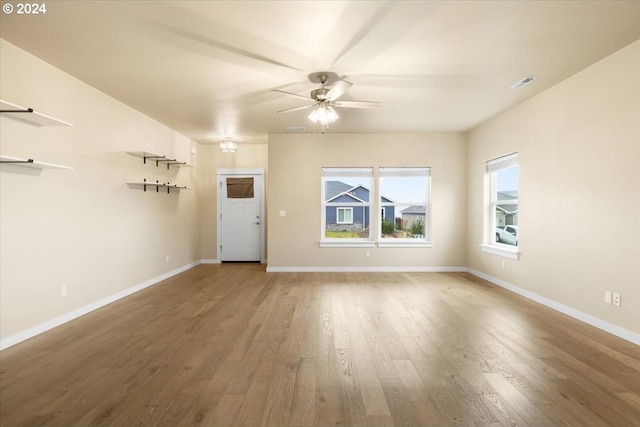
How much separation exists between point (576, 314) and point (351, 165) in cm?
403

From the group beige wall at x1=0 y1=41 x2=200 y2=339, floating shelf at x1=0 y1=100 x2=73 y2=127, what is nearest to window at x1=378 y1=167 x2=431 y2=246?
beige wall at x1=0 y1=41 x2=200 y2=339

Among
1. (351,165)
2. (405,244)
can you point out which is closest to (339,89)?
(351,165)

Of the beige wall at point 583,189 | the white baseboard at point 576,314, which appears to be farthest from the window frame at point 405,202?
the beige wall at point 583,189

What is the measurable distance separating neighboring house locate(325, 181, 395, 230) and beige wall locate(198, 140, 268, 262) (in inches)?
74.4

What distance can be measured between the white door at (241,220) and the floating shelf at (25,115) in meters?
4.21

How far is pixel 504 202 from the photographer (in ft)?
16.5

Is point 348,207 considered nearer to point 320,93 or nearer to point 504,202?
point 504,202

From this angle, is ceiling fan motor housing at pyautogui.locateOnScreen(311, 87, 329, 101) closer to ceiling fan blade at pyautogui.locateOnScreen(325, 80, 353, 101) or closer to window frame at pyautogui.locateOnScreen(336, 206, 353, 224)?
ceiling fan blade at pyautogui.locateOnScreen(325, 80, 353, 101)

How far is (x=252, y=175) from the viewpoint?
718cm

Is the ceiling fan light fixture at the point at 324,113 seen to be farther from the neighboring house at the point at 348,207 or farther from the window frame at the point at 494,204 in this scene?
the window frame at the point at 494,204

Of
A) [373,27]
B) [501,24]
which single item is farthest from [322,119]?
[501,24]

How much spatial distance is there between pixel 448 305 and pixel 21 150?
189 inches

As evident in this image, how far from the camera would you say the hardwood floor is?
1819 millimetres

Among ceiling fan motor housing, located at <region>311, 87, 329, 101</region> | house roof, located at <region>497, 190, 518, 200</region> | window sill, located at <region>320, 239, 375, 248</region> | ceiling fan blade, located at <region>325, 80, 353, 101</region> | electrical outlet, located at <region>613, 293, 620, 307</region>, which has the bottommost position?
electrical outlet, located at <region>613, 293, 620, 307</region>
